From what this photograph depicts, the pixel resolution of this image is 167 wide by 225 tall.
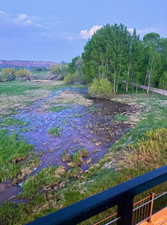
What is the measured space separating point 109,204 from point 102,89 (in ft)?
57.5

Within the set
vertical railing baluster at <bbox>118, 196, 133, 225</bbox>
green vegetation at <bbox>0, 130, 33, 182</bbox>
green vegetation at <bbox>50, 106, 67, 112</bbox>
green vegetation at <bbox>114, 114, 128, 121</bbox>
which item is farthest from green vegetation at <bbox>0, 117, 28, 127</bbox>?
vertical railing baluster at <bbox>118, 196, 133, 225</bbox>

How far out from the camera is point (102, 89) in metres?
Result: 18.0

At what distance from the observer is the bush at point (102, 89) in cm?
1788

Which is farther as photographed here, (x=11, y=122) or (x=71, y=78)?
(x=71, y=78)

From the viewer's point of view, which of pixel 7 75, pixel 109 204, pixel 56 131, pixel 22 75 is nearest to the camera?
pixel 109 204

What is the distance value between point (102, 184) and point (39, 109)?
9.93m

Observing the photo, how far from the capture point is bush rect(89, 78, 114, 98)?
1788 cm

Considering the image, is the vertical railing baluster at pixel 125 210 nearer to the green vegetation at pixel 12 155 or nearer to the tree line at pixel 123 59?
the green vegetation at pixel 12 155

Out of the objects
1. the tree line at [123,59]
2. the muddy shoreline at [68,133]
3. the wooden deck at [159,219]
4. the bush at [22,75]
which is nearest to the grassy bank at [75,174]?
the muddy shoreline at [68,133]

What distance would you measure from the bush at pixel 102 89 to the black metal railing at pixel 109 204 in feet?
56.6

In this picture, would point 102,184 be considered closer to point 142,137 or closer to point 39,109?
point 142,137

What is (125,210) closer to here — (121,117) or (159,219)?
(159,219)

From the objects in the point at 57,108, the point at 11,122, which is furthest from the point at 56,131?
the point at 57,108

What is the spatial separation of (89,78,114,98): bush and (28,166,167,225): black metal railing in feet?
56.6
